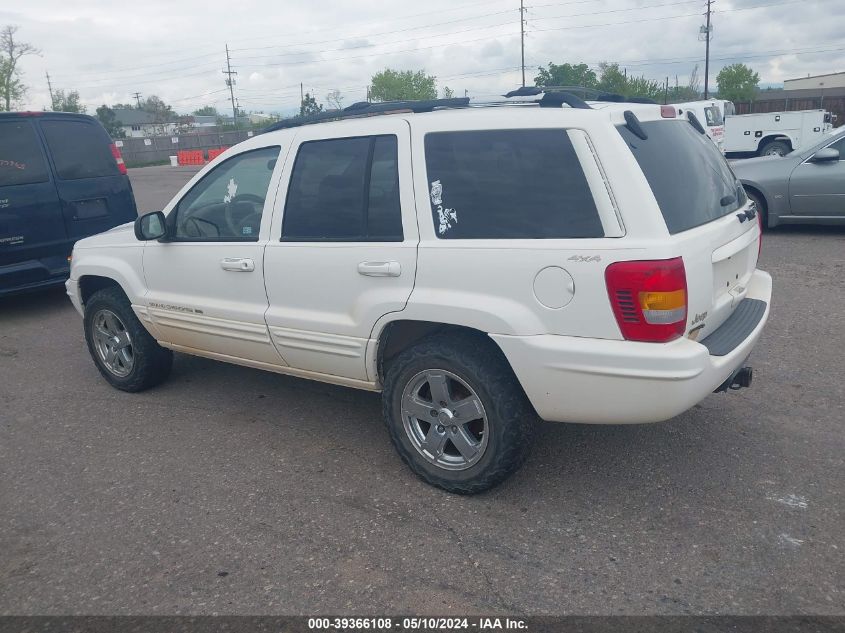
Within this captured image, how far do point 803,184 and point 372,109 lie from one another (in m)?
7.47

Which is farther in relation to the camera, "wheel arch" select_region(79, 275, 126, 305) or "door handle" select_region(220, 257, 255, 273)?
"wheel arch" select_region(79, 275, 126, 305)

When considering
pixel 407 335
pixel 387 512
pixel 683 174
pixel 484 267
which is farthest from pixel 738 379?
pixel 387 512

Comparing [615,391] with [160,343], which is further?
[160,343]

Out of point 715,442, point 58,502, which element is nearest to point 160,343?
point 58,502

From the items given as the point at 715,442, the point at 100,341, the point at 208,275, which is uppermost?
the point at 208,275

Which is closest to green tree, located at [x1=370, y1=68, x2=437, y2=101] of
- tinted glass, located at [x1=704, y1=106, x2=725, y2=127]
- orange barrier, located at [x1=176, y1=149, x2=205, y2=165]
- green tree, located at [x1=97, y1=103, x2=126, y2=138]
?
green tree, located at [x1=97, y1=103, x2=126, y2=138]

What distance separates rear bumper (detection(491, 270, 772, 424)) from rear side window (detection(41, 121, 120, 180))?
6163mm

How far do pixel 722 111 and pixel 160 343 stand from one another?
20.5 meters

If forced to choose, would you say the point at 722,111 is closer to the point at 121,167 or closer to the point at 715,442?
the point at 121,167

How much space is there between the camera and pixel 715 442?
403 cm

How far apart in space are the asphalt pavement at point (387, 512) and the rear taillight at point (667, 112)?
1.77 meters

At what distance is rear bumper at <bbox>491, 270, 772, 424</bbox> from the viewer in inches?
117

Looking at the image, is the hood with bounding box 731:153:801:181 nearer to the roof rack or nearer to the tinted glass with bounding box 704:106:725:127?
the roof rack

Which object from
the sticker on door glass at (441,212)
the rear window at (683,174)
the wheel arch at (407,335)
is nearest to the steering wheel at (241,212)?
the wheel arch at (407,335)
